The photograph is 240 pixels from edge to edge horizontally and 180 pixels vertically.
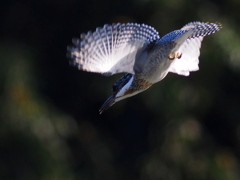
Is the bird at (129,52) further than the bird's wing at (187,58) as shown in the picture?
No

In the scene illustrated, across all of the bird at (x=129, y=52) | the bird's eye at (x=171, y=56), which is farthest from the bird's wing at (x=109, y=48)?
the bird's eye at (x=171, y=56)

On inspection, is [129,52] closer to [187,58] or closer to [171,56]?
[171,56]

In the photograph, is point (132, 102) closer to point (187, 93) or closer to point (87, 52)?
point (187, 93)

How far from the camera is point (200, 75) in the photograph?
225 inches

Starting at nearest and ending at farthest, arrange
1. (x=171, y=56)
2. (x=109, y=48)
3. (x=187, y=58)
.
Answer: (x=171, y=56) → (x=109, y=48) → (x=187, y=58)

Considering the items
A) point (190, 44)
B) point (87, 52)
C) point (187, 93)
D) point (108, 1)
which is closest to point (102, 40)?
point (87, 52)

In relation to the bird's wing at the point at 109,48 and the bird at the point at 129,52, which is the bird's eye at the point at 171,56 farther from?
the bird's wing at the point at 109,48

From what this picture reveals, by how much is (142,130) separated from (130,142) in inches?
6.8

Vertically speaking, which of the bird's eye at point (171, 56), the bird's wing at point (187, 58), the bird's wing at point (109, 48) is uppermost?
the bird's wing at point (109, 48)

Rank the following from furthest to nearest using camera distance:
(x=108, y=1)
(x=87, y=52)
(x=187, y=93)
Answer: (x=108, y=1)
(x=187, y=93)
(x=87, y=52)

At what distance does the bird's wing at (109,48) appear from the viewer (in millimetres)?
3066

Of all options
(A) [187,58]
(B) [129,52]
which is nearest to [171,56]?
(B) [129,52]

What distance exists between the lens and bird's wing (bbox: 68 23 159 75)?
307 centimetres

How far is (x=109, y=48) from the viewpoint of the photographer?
3102 millimetres
